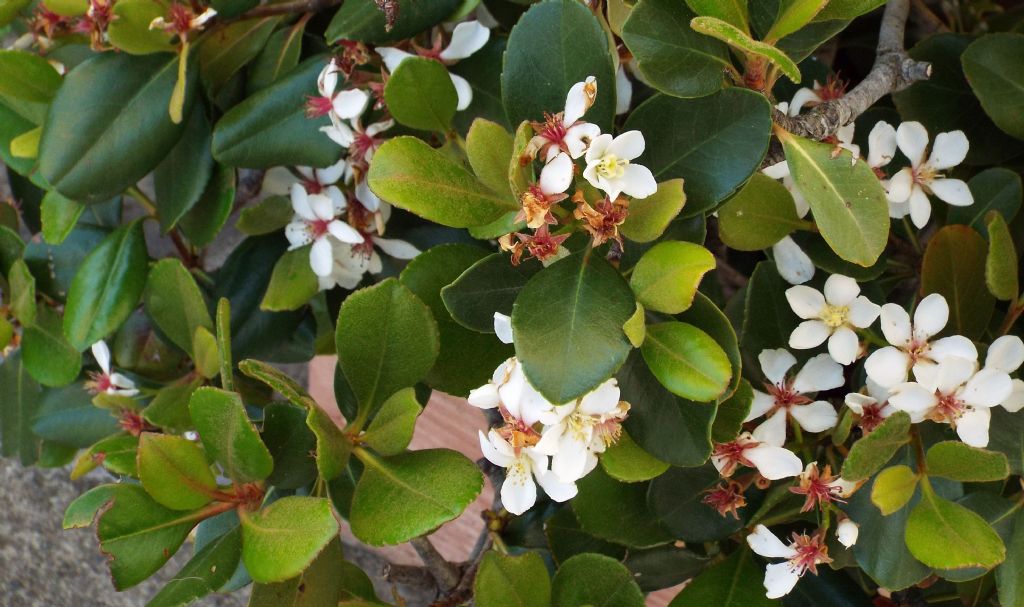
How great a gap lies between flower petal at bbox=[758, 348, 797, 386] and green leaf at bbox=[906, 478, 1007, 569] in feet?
0.31

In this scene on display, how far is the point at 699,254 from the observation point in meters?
0.42

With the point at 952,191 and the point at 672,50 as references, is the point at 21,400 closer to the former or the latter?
the point at 672,50

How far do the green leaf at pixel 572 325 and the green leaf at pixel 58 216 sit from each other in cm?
40

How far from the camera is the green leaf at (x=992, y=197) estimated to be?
0.58 metres

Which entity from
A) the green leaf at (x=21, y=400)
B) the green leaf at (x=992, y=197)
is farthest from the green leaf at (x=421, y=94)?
the green leaf at (x=21, y=400)

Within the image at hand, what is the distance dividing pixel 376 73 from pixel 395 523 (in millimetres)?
293

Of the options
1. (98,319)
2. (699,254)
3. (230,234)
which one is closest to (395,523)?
(699,254)

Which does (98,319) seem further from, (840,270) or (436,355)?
(840,270)

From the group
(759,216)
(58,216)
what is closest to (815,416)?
(759,216)

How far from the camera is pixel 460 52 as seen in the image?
1.95 feet

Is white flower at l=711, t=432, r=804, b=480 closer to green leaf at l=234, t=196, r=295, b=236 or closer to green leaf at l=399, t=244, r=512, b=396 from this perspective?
green leaf at l=399, t=244, r=512, b=396

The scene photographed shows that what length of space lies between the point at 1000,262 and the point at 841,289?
9 cm

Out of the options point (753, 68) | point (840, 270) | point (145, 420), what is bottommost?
point (145, 420)

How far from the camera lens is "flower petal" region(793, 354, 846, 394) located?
538 millimetres
